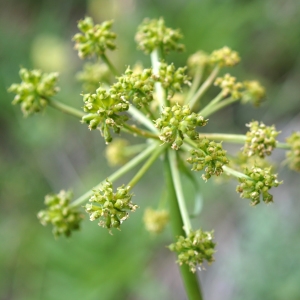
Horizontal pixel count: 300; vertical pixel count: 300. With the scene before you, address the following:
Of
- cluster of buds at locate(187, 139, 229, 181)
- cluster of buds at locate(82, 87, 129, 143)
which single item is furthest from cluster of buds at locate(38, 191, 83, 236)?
cluster of buds at locate(187, 139, 229, 181)

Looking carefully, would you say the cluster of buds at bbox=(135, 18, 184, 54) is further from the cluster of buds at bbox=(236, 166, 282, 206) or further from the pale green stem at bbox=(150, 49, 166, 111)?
the cluster of buds at bbox=(236, 166, 282, 206)

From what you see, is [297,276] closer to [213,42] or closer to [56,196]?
[56,196]

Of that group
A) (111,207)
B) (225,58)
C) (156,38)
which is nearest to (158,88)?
(156,38)

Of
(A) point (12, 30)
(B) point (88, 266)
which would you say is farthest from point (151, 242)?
(A) point (12, 30)

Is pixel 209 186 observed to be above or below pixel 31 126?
below

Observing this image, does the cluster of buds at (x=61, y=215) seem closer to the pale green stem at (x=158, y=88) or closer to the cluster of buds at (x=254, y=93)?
the pale green stem at (x=158, y=88)

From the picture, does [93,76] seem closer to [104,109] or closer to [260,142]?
[104,109]
